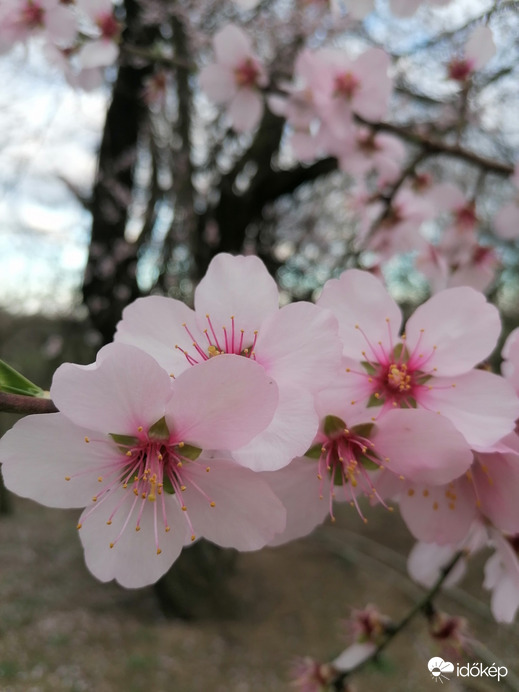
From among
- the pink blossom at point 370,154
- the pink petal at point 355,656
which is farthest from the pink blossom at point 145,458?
the pink blossom at point 370,154

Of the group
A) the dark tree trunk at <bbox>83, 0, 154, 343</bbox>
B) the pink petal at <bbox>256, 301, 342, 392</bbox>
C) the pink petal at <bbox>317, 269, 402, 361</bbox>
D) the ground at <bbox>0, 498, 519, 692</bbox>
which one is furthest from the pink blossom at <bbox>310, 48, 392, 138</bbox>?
the dark tree trunk at <bbox>83, 0, 154, 343</bbox>

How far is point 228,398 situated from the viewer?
0.42m

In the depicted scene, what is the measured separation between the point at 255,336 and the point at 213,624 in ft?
12.1

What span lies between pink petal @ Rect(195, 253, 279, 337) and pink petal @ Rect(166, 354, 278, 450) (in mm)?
112

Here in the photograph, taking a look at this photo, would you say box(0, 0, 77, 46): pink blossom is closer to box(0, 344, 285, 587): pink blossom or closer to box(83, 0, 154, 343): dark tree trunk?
box(0, 344, 285, 587): pink blossom

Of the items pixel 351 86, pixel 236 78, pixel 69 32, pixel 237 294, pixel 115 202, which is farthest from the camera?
pixel 115 202

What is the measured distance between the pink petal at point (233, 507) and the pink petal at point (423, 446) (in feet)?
0.38

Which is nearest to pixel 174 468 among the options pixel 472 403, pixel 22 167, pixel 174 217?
pixel 472 403

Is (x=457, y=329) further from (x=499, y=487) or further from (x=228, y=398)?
(x=228, y=398)

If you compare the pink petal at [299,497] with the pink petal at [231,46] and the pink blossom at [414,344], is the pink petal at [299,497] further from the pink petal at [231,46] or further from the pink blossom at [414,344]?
the pink petal at [231,46]

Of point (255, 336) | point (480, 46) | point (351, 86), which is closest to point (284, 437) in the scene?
point (255, 336)

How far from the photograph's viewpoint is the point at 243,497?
46cm

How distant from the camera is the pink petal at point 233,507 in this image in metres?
0.45

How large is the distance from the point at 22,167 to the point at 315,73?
3.00 metres
